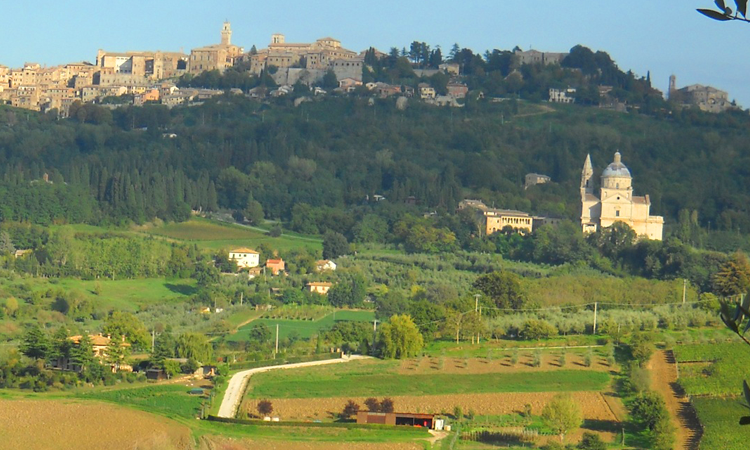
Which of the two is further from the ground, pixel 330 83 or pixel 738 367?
pixel 330 83

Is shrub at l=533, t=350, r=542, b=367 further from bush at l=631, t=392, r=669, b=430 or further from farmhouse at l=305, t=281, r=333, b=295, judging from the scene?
farmhouse at l=305, t=281, r=333, b=295

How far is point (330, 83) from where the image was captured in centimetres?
10494

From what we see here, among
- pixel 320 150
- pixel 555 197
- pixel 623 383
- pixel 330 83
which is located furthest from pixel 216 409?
pixel 330 83

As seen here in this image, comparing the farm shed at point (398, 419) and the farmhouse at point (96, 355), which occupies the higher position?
the farmhouse at point (96, 355)

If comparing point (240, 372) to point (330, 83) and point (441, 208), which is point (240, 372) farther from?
point (330, 83)

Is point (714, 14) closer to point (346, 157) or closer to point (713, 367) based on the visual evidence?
point (713, 367)

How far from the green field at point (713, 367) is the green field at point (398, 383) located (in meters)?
2.36

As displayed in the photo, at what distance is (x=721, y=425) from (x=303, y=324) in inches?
780

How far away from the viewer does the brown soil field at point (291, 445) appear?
32.1m

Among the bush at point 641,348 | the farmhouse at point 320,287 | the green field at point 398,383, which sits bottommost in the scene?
the green field at point 398,383

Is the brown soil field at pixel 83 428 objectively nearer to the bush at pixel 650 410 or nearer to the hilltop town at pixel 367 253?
the hilltop town at pixel 367 253

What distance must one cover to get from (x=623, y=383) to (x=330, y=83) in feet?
226

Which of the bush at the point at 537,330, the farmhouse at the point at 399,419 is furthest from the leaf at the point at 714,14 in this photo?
the bush at the point at 537,330

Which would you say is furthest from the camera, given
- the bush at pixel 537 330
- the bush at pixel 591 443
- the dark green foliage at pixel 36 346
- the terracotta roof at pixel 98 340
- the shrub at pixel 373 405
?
the bush at pixel 537 330
